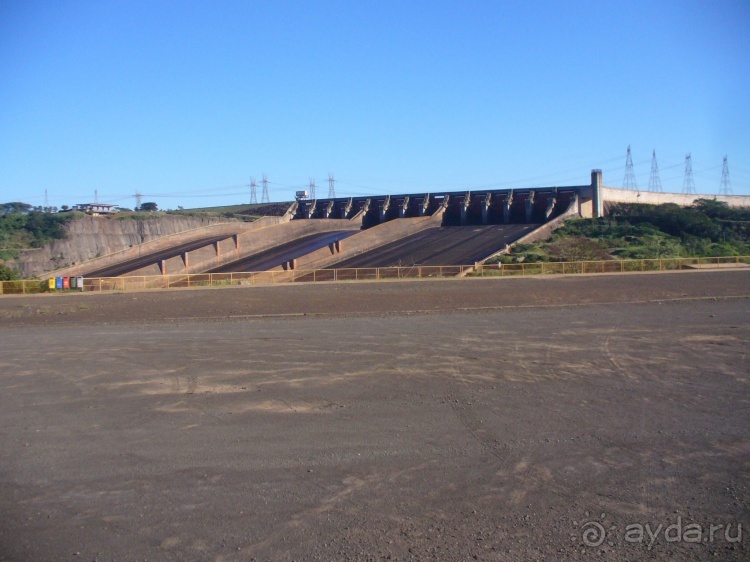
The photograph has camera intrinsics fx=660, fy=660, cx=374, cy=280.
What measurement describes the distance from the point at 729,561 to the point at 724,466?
224 centimetres

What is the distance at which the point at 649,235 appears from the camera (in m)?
56.4

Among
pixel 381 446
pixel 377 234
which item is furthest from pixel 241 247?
pixel 381 446

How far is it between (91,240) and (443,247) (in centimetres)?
3133

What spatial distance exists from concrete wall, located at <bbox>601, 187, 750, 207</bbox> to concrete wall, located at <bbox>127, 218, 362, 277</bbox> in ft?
94.2

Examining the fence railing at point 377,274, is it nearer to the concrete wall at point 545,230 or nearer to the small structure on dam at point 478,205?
the concrete wall at point 545,230

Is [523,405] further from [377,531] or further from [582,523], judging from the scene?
[377,531]

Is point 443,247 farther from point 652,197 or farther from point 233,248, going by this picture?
point 652,197

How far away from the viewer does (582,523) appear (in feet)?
19.7

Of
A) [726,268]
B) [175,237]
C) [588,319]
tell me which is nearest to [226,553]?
[588,319]

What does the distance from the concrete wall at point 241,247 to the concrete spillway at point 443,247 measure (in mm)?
4317

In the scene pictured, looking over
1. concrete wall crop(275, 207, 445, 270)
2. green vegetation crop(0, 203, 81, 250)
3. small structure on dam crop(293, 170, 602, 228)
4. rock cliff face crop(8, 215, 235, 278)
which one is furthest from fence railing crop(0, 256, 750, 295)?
small structure on dam crop(293, 170, 602, 228)

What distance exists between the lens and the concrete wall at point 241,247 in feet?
163

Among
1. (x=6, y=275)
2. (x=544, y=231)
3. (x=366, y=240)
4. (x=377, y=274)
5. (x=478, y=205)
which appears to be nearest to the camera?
(x=377, y=274)

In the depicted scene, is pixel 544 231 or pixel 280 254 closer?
pixel 280 254
